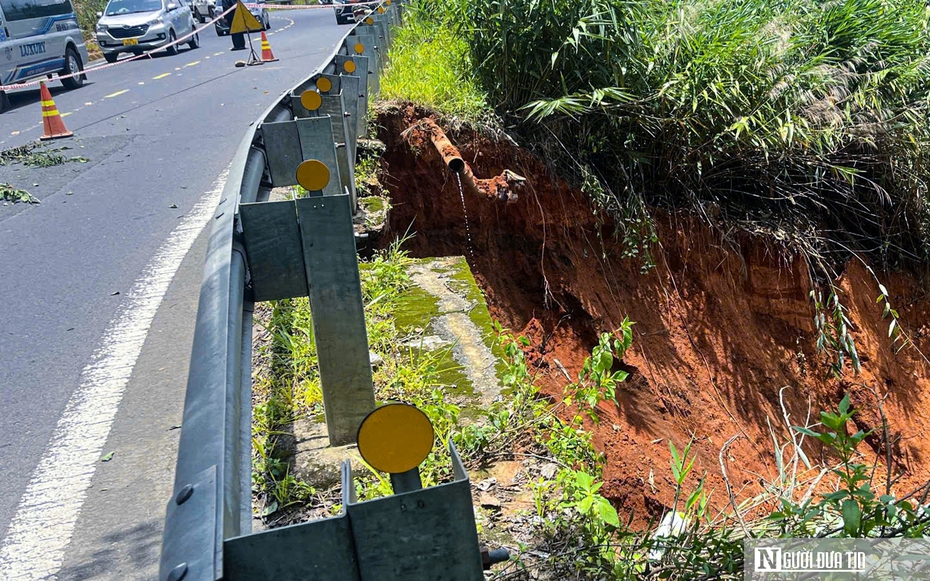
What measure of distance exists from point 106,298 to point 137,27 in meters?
16.6

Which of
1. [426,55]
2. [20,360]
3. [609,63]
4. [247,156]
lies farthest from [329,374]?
[426,55]

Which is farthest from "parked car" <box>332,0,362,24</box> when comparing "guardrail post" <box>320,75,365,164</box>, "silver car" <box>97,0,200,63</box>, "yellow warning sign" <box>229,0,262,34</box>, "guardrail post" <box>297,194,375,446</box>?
"guardrail post" <box>297,194,375,446</box>

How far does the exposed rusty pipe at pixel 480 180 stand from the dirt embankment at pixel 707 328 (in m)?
0.11

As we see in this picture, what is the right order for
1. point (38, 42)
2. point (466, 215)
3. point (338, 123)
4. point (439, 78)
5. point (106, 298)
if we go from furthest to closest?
point (38, 42)
point (439, 78)
point (466, 215)
point (106, 298)
point (338, 123)

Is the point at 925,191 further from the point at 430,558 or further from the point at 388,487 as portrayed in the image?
the point at 430,558

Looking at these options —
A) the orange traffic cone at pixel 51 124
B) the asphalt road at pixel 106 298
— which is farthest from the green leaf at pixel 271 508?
the orange traffic cone at pixel 51 124

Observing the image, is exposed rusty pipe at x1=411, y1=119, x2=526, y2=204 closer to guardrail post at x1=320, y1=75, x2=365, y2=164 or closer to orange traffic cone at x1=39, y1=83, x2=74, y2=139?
guardrail post at x1=320, y1=75, x2=365, y2=164

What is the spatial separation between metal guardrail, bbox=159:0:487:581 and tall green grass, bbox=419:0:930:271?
3353mm

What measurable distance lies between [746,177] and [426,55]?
4.23 metres

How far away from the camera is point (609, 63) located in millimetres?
6016

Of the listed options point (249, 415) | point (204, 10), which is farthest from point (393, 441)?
point (204, 10)

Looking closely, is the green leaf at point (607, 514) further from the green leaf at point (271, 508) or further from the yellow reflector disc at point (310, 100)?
the yellow reflector disc at point (310, 100)

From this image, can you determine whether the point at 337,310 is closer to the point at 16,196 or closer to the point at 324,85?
the point at 324,85

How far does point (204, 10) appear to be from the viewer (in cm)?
2820
